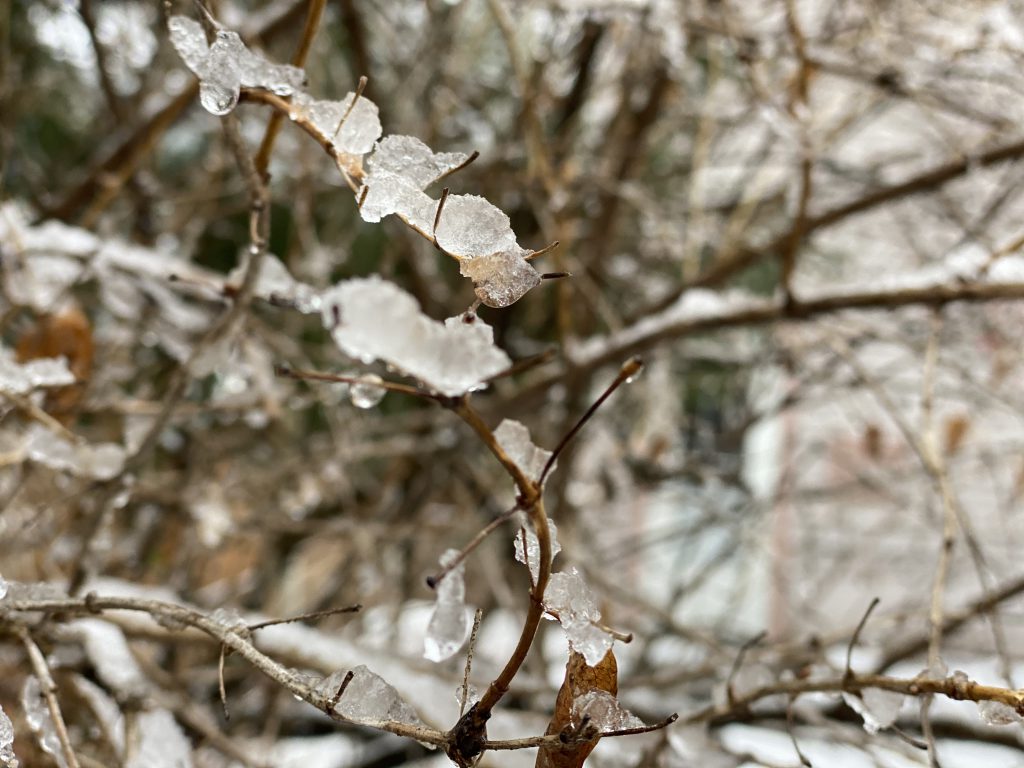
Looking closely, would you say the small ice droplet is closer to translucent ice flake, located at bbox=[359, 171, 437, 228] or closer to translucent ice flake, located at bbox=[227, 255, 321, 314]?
translucent ice flake, located at bbox=[359, 171, 437, 228]

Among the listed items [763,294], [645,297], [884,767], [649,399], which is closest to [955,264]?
[884,767]

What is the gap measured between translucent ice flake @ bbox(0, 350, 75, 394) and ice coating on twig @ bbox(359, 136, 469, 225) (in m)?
0.36

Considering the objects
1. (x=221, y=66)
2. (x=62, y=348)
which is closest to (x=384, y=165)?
(x=221, y=66)

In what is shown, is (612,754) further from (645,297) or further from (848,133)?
(848,133)

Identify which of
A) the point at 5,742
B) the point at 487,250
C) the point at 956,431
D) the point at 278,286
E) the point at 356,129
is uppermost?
the point at 956,431

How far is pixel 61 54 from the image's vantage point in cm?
225

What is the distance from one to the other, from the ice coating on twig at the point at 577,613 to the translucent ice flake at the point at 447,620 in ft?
0.16

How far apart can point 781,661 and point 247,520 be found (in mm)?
996

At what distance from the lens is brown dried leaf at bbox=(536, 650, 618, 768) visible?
52cm

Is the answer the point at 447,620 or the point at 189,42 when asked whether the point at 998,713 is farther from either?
the point at 189,42

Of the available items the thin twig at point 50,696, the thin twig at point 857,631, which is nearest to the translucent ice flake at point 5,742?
the thin twig at point 50,696

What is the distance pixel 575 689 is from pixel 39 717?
414 millimetres

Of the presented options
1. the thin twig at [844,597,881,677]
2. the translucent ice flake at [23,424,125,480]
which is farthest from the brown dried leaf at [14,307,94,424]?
the thin twig at [844,597,881,677]

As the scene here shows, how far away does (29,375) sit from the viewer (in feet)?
2.60
